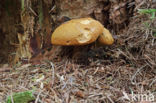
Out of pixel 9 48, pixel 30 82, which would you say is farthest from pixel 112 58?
pixel 9 48

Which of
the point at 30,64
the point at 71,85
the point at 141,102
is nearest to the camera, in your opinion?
the point at 141,102

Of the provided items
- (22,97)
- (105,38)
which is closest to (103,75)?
(105,38)

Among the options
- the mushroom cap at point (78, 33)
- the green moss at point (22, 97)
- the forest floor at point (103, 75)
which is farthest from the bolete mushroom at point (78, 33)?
the green moss at point (22, 97)

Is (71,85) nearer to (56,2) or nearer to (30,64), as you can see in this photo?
(30,64)

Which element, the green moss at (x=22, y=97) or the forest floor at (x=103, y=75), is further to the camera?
the forest floor at (x=103, y=75)

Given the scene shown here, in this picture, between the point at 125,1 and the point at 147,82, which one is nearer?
the point at 147,82

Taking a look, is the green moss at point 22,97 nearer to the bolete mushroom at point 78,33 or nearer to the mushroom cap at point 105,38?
the bolete mushroom at point 78,33
